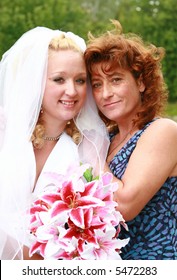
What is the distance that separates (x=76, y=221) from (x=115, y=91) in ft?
3.98

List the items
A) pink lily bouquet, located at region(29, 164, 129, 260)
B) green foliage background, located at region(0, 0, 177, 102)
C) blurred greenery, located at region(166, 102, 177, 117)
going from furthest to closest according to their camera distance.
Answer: blurred greenery, located at region(166, 102, 177, 117) → green foliage background, located at region(0, 0, 177, 102) → pink lily bouquet, located at region(29, 164, 129, 260)

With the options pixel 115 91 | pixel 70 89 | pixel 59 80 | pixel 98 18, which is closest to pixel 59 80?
pixel 59 80

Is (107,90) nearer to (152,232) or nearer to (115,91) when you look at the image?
(115,91)

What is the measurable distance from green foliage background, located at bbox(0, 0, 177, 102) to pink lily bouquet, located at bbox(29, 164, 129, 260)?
1698 centimetres

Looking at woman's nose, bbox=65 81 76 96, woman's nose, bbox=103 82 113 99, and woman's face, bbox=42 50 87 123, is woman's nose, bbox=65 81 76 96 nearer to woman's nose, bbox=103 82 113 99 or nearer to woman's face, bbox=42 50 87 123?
woman's face, bbox=42 50 87 123

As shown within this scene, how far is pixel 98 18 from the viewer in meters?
35.6

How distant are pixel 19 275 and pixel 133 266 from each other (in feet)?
2.02

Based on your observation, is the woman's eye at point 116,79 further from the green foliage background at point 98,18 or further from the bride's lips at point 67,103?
the green foliage background at point 98,18

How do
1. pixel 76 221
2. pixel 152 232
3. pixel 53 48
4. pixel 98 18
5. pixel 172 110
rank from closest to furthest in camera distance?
pixel 76 221 < pixel 152 232 < pixel 53 48 < pixel 172 110 < pixel 98 18

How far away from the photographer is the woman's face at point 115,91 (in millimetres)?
3844

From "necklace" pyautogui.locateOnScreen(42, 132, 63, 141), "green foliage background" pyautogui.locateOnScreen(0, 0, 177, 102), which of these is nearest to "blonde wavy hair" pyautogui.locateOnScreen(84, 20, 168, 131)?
"necklace" pyautogui.locateOnScreen(42, 132, 63, 141)

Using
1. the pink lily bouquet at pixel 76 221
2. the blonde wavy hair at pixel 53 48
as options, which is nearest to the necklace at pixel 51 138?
the blonde wavy hair at pixel 53 48

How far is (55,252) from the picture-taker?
292 cm

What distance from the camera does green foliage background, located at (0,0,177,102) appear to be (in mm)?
24375
